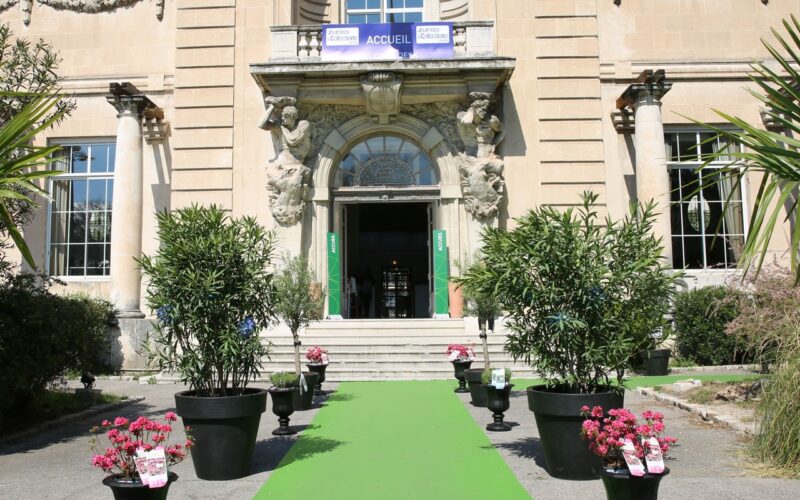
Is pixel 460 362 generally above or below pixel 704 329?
below

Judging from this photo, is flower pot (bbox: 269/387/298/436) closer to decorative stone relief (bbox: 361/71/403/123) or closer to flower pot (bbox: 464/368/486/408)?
flower pot (bbox: 464/368/486/408)

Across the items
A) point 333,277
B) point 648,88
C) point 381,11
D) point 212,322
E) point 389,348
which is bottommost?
point 389,348

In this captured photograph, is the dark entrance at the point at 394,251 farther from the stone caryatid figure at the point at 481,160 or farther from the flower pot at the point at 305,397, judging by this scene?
the flower pot at the point at 305,397

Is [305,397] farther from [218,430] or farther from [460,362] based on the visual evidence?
[218,430]

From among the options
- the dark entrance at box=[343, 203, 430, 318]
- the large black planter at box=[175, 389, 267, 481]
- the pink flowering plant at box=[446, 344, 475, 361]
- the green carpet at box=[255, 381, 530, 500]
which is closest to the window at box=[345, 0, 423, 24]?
the dark entrance at box=[343, 203, 430, 318]

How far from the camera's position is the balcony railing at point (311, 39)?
17266 mm

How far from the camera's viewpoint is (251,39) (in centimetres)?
1834

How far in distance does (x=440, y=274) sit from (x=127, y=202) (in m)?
8.65

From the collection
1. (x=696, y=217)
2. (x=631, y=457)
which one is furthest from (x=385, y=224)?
(x=631, y=457)

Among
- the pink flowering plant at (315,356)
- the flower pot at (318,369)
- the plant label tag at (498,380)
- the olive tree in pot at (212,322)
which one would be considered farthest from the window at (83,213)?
the plant label tag at (498,380)

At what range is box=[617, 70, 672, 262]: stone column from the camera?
16.9m

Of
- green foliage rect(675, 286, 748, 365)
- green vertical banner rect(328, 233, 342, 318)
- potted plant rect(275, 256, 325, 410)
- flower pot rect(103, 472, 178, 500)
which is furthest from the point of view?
green vertical banner rect(328, 233, 342, 318)

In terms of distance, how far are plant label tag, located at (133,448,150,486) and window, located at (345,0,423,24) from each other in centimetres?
1767

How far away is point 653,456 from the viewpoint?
471 cm
